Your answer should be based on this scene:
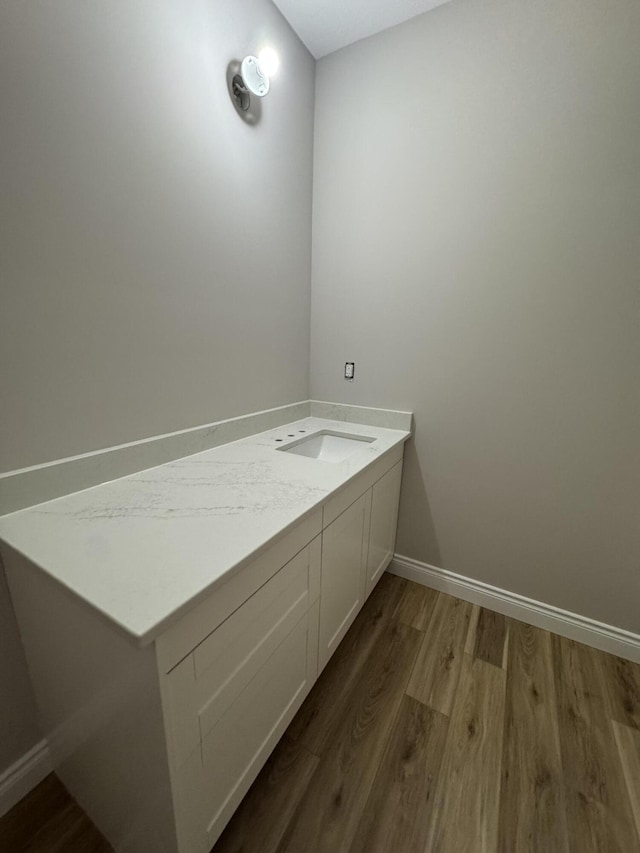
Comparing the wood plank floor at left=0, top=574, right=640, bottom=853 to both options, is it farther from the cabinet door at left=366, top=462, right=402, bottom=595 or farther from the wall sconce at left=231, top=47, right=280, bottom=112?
the wall sconce at left=231, top=47, right=280, bottom=112

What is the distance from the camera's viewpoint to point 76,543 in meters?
0.72

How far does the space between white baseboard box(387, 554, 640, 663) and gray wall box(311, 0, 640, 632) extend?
0.05 meters

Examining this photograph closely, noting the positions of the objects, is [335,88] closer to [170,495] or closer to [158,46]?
[158,46]

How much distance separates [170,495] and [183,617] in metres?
0.44

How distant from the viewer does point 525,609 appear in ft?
5.15

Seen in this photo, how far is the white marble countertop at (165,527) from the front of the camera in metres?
0.58

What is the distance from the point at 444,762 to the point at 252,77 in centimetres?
241

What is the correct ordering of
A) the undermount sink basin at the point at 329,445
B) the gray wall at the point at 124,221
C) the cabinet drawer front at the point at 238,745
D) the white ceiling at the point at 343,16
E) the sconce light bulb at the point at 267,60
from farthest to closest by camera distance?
the undermount sink basin at the point at 329,445, the white ceiling at the point at 343,16, the sconce light bulb at the point at 267,60, the gray wall at the point at 124,221, the cabinet drawer front at the point at 238,745

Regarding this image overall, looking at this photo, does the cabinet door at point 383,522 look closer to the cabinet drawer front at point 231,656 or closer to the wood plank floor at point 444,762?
the wood plank floor at point 444,762

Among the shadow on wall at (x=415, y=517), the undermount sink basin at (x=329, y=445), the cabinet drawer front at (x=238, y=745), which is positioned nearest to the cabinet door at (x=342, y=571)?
the cabinet drawer front at (x=238, y=745)

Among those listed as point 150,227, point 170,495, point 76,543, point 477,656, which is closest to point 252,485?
point 170,495

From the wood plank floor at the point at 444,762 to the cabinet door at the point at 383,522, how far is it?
300 millimetres

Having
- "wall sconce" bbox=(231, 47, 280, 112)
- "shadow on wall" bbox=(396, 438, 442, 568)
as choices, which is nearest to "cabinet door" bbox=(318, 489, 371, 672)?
"shadow on wall" bbox=(396, 438, 442, 568)

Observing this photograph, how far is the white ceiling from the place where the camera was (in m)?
1.33
